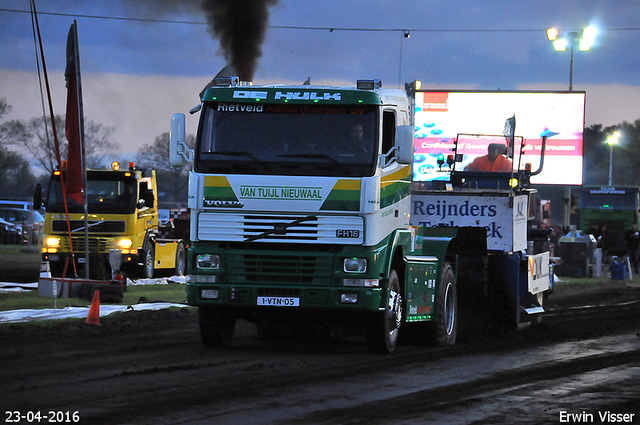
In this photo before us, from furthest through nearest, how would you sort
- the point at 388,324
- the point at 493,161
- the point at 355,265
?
the point at 493,161, the point at 388,324, the point at 355,265

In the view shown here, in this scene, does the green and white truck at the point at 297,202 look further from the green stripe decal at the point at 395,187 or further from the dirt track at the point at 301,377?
the dirt track at the point at 301,377

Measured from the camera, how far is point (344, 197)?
1092 centimetres

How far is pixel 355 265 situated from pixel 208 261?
1.74 metres

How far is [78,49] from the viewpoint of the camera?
16.9m

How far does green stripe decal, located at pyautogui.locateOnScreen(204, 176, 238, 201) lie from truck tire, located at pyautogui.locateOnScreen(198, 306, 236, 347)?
1.57m

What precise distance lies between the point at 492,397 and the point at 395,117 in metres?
4.30

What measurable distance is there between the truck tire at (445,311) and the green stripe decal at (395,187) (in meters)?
1.53

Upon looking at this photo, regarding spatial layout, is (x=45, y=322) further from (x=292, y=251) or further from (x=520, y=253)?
(x=520, y=253)

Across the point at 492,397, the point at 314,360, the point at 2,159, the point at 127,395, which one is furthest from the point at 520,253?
the point at 2,159

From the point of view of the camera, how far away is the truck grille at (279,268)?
36.3 ft

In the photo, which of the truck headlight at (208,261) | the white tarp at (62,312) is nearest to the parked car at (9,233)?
the white tarp at (62,312)

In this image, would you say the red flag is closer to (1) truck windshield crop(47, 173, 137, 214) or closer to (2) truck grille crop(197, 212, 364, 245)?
(1) truck windshield crop(47, 173, 137, 214)

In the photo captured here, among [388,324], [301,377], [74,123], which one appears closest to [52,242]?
[74,123]

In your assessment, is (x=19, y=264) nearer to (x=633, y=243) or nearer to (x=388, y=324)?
(x=388, y=324)
